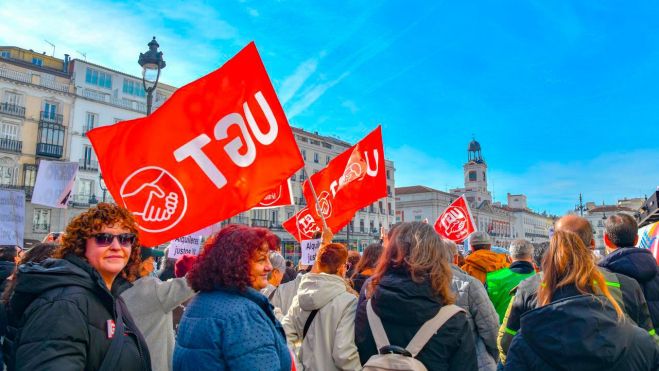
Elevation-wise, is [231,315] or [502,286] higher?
[231,315]

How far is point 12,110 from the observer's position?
3628cm

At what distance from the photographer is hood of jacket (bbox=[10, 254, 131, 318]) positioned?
188cm

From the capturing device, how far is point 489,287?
4734mm

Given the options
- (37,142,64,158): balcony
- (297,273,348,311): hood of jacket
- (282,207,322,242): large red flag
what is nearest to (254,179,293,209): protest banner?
(282,207,322,242): large red flag

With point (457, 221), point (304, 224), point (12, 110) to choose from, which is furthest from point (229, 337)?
point (12, 110)

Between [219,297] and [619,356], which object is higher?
[219,297]

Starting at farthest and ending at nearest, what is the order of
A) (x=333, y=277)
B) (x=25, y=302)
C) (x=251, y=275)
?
(x=333, y=277) < (x=251, y=275) < (x=25, y=302)

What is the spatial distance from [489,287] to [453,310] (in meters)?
2.52

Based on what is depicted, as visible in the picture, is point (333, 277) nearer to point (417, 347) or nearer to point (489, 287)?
point (417, 347)

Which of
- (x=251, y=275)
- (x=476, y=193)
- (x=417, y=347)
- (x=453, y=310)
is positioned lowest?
(x=417, y=347)

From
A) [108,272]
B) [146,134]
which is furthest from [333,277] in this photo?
[146,134]

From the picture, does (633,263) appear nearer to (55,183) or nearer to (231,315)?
A: (231,315)

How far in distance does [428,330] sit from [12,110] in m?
42.9

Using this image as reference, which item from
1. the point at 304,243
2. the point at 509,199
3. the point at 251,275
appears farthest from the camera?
the point at 509,199
